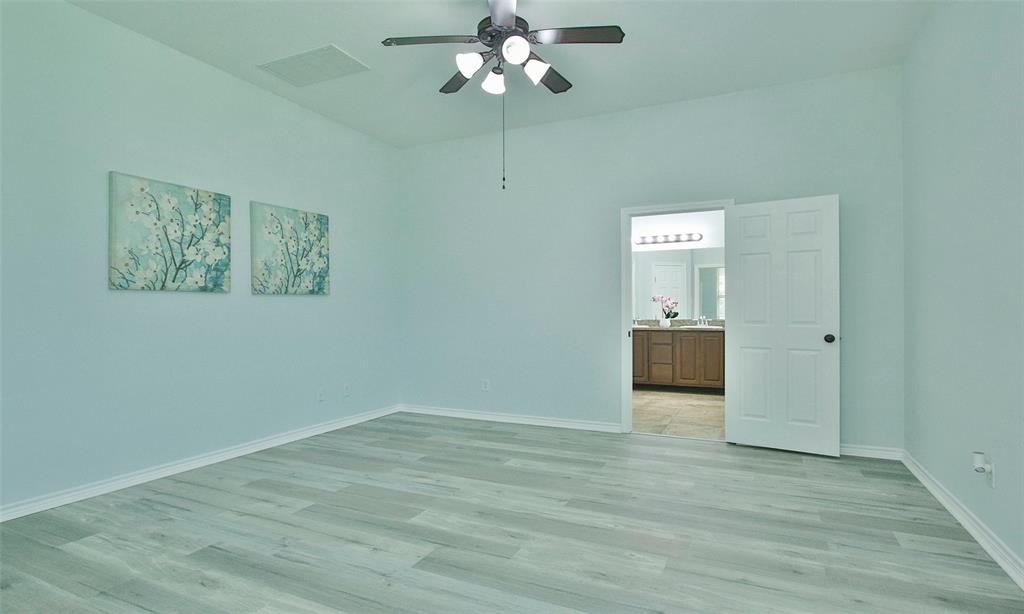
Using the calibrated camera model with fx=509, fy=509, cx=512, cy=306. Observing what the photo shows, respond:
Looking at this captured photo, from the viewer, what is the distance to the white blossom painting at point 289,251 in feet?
13.7

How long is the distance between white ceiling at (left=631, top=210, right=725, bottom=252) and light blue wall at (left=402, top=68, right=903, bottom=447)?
265 centimetres

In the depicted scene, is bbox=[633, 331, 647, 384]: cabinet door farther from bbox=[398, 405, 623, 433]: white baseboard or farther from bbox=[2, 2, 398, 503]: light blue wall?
bbox=[2, 2, 398, 503]: light blue wall

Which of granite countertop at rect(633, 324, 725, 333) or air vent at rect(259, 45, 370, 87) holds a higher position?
air vent at rect(259, 45, 370, 87)

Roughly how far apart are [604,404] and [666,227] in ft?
12.1

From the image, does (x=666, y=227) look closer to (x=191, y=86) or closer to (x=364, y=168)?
(x=364, y=168)

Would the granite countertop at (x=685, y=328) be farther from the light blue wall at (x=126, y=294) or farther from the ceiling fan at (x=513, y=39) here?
the ceiling fan at (x=513, y=39)

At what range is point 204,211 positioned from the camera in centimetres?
371

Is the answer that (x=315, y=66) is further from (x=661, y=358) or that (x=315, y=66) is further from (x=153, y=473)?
(x=661, y=358)

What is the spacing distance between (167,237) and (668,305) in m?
6.31

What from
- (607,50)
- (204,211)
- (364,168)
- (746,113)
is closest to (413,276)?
(364,168)

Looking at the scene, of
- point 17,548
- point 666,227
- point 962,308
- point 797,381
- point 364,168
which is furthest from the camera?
point 666,227

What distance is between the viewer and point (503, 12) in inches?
107

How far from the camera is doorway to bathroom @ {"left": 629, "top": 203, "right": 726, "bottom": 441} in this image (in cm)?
686

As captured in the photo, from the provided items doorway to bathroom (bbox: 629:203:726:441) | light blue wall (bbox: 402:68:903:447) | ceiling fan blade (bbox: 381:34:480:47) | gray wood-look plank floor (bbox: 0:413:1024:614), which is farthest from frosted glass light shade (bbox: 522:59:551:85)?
doorway to bathroom (bbox: 629:203:726:441)
